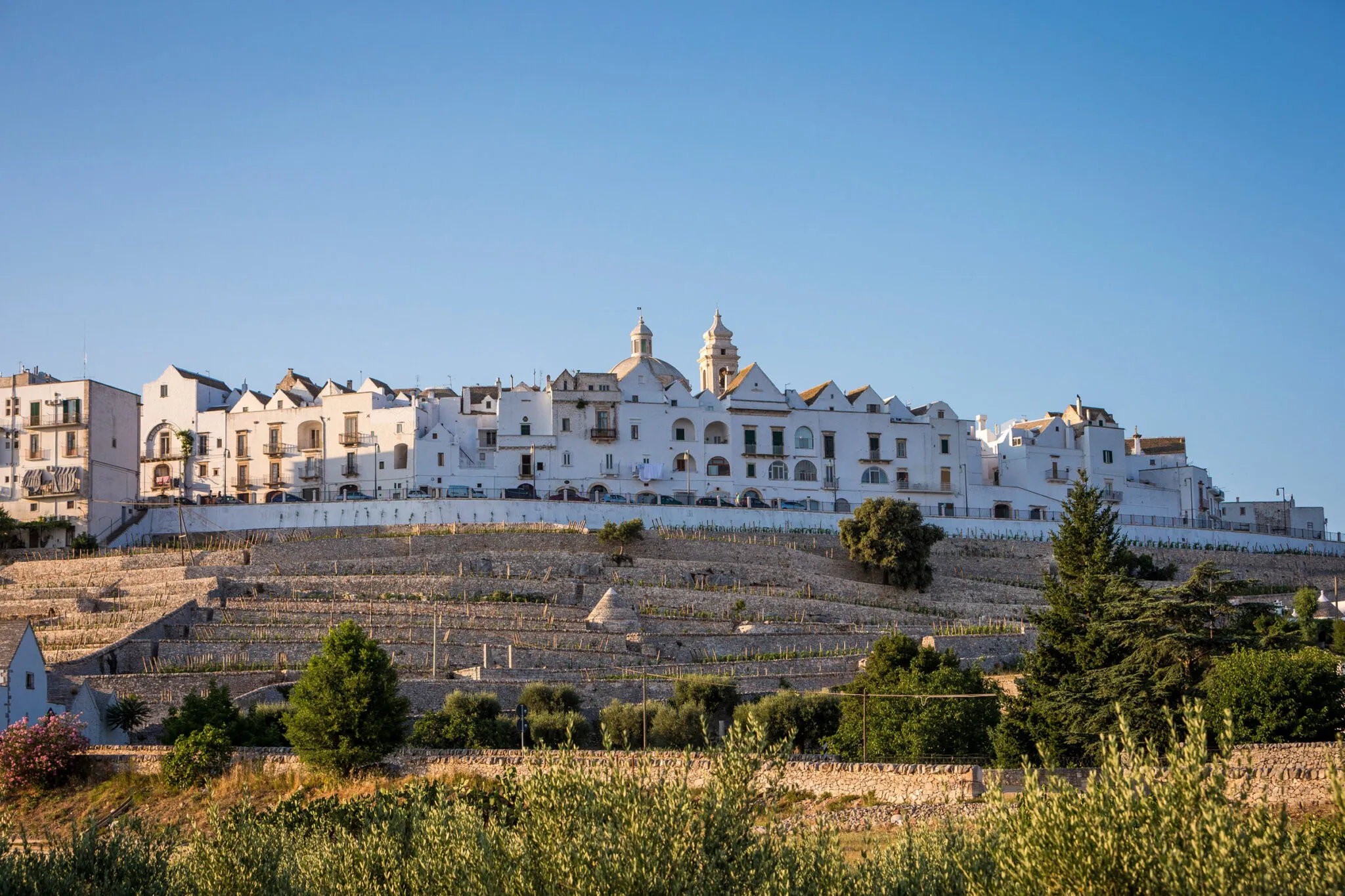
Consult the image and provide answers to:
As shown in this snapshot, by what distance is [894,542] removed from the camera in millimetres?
56438

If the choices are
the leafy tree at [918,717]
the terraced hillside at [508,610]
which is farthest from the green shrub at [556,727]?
the leafy tree at [918,717]

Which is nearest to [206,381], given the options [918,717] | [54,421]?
[54,421]

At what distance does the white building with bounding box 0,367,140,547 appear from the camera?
60.1 meters

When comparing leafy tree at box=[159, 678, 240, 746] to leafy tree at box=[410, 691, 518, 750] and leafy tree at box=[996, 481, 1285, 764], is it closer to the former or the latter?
leafy tree at box=[410, 691, 518, 750]

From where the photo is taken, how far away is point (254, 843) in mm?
19125

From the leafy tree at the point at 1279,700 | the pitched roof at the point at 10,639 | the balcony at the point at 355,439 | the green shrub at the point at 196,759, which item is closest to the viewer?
the leafy tree at the point at 1279,700

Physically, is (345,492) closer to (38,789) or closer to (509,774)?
(38,789)

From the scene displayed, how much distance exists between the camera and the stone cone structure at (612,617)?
153 feet

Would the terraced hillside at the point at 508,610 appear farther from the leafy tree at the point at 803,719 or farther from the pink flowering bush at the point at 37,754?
the pink flowering bush at the point at 37,754

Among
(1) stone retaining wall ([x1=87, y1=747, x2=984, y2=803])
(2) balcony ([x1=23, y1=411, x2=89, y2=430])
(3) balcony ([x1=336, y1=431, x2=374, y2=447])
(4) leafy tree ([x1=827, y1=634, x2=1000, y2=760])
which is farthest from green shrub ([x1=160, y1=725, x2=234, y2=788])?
(2) balcony ([x1=23, y1=411, x2=89, y2=430])

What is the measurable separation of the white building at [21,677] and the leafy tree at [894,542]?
99.6 feet

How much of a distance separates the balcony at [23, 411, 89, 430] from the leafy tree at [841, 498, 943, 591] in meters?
→ 32.4

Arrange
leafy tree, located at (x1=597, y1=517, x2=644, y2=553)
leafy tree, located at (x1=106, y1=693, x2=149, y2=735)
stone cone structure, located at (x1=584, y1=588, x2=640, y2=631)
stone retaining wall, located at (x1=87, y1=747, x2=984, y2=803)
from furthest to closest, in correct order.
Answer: leafy tree, located at (x1=597, y1=517, x2=644, y2=553) → stone cone structure, located at (x1=584, y1=588, x2=640, y2=631) → leafy tree, located at (x1=106, y1=693, x2=149, y2=735) → stone retaining wall, located at (x1=87, y1=747, x2=984, y2=803)

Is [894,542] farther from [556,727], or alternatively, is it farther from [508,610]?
[556,727]
